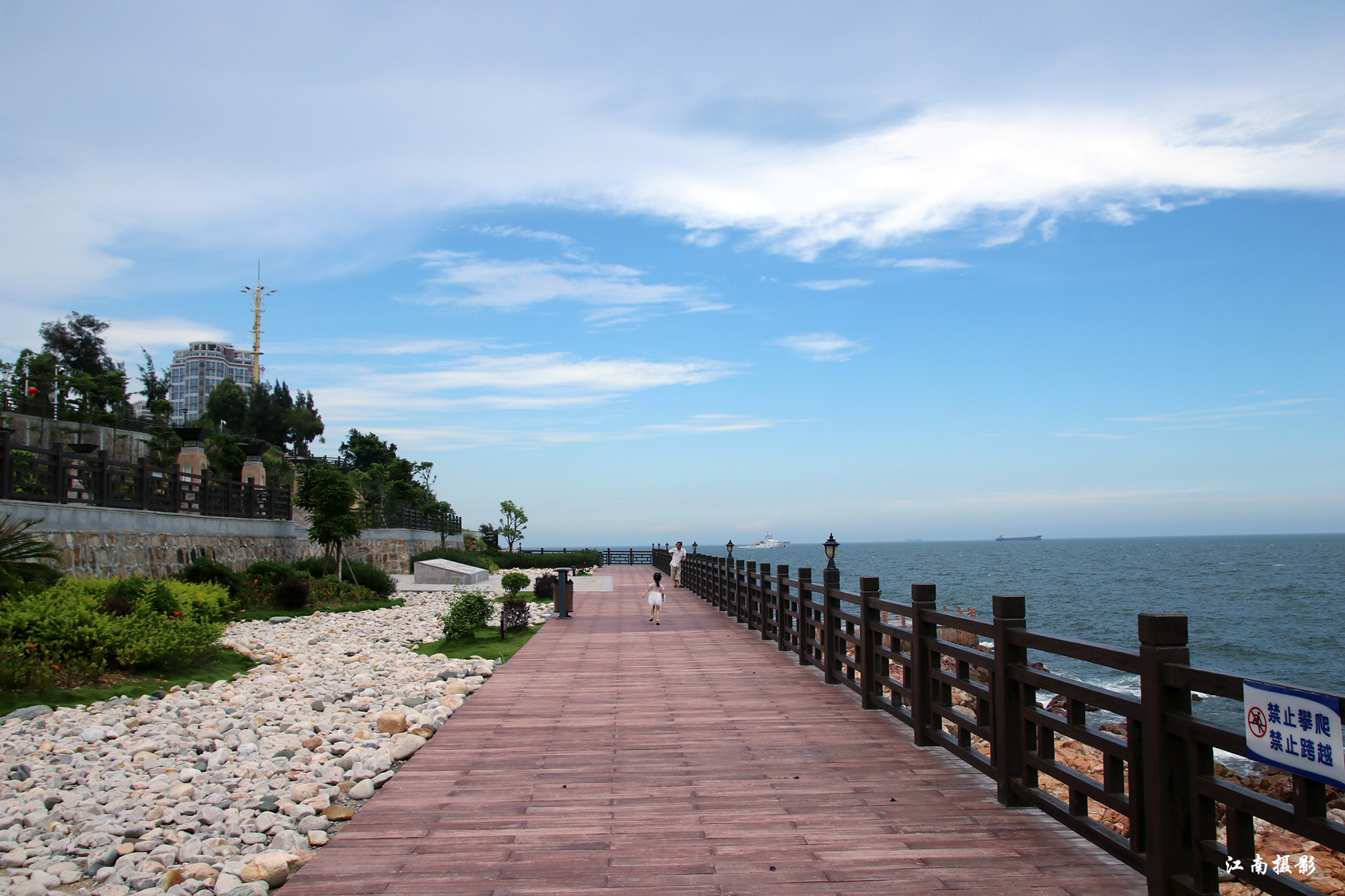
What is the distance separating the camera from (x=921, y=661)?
650 centimetres

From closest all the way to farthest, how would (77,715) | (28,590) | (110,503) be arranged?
1. (77,715)
2. (28,590)
3. (110,503)

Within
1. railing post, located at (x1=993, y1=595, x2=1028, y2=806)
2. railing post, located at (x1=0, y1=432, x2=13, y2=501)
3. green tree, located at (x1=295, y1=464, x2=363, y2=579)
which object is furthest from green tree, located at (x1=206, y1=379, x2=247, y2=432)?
railing post, located at (x1=993, y1=595, x2=1028, y2=806)

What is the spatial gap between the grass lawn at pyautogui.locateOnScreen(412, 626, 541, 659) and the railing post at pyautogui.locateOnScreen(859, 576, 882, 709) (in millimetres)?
6135

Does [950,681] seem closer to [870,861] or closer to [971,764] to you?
[971,764]

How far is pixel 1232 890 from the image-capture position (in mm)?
8867

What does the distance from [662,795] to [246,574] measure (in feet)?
62.1

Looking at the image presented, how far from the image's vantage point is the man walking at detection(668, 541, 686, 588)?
28.8m

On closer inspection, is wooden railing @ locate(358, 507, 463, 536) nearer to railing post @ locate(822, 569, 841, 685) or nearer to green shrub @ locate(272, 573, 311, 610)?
green shrub @ locate(272, 573, 311, 610)

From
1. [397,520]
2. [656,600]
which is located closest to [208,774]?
[656,600]

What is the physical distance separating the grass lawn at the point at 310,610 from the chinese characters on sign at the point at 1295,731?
1833cm

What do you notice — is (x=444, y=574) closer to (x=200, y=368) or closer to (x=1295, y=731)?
(x=1295, y=731)

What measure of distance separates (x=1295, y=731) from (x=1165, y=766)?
801mm

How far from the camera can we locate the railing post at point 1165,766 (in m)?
3.61

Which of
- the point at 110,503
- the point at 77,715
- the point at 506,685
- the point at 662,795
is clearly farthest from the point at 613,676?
the point at 110,503
